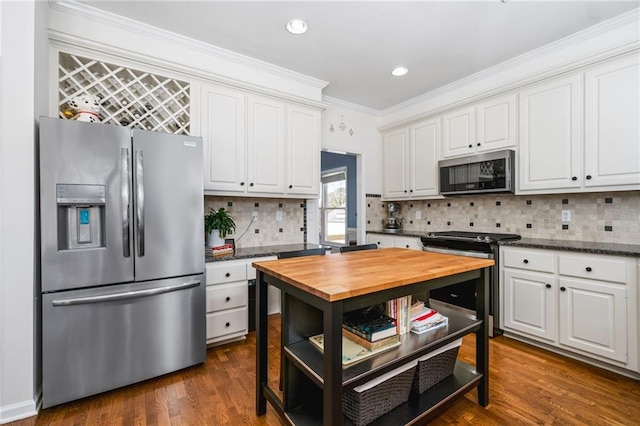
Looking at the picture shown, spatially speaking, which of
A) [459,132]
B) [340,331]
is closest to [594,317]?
[459,132]

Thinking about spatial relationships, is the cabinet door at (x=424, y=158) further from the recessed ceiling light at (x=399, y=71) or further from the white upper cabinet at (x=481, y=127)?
the recessed ceiling light at (x=399, y=71)

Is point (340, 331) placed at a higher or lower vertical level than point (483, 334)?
higher

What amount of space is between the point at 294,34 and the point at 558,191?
2643mm

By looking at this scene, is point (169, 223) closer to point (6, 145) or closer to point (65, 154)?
point (65, 154)

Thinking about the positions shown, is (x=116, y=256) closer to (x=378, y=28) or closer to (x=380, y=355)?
(x=380, y=355)

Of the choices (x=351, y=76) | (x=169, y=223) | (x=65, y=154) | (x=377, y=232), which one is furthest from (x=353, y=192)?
(x=65, y=154)

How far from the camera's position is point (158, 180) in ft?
6.75

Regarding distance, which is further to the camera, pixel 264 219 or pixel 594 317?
pixel 264 219

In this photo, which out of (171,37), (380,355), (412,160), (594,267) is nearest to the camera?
(380,355)

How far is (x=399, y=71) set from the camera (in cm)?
310

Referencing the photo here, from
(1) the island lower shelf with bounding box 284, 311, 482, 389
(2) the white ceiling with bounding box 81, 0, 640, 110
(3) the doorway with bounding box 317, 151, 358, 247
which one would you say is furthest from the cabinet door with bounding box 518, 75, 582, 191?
(3) the doorway with bounding box 317, 151, 358, 247

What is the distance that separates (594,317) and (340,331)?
220cm

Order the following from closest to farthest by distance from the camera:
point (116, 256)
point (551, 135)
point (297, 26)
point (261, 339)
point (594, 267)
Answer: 1. point (261, 339)
2. point (116, 256)
3. point (594, 267)
4. point (297, 26)
5. point (551, 135)

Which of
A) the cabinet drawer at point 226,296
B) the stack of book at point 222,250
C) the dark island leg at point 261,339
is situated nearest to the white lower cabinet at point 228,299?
the cabinet drawer at point 226,296
